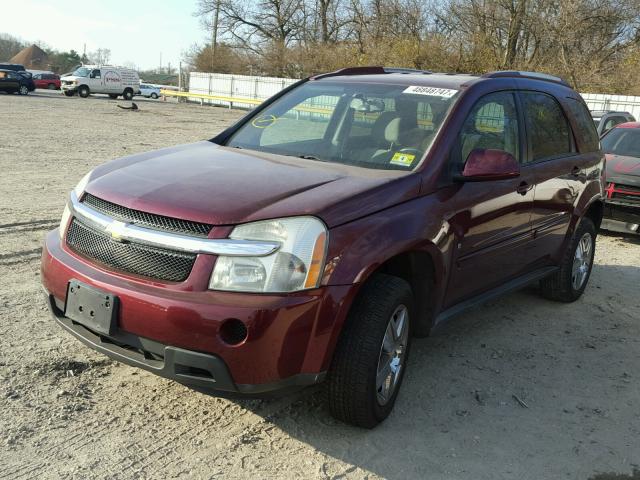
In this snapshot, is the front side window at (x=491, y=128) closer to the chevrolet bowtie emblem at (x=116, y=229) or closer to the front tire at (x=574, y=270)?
the front tire at (x=574, y=270)

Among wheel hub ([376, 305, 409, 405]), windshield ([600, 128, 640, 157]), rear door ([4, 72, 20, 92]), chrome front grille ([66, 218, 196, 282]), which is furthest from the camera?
rear door ([4, 72, 20, 92])

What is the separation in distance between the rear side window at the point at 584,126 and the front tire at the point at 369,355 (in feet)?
9.76

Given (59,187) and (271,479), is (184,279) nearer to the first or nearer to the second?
(271,479)

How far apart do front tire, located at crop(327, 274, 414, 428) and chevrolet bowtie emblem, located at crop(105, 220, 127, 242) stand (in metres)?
1.16

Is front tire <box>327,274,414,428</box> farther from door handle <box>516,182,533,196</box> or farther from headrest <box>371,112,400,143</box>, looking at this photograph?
door handle <box>516,182,533,196</box>

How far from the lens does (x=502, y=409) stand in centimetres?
380

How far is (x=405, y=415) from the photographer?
3637mm

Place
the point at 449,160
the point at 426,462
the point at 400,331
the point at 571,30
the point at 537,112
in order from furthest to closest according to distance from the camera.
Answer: the point at 571,30 → the point at 537,112 → the point at 449,160 → the point at 400,331 → the point at 426,462

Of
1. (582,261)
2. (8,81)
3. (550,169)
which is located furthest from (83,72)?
(550,169)

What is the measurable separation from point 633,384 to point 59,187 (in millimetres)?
7668

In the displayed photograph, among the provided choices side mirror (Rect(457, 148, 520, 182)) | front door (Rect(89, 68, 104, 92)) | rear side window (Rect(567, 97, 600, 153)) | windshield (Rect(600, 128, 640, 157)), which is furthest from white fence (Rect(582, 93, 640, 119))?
front door (Rect(89, 68, 104, 92))

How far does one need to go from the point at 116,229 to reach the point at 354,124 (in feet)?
5.92

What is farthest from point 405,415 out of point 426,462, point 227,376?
point 227,376

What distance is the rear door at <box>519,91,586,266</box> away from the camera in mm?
4734
